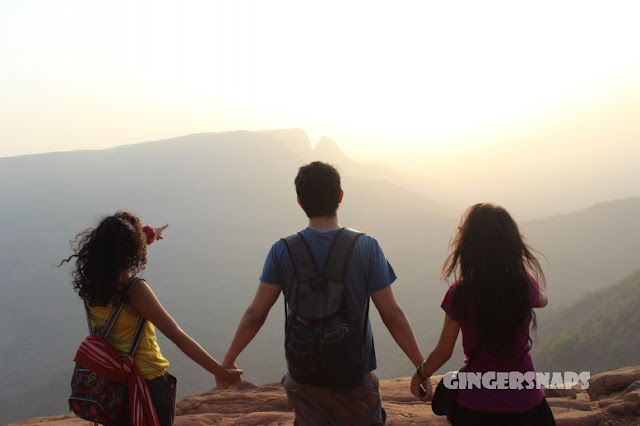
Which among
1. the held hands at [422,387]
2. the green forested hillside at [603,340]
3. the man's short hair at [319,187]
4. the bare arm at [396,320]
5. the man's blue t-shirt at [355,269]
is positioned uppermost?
the man's short hair at [319,187]

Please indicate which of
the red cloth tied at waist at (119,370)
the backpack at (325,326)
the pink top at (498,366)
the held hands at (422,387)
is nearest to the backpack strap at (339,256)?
the backpack at (325,326)

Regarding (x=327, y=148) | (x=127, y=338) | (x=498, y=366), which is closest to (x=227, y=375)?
(x=127, y=338)

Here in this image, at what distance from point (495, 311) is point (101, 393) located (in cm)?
225

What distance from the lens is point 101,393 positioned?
3.08 meters

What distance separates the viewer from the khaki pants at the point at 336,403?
306 centimetres

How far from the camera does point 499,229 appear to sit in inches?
112

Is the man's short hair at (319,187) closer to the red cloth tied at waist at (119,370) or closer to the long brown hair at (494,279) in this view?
the long brown hair at (494,279)

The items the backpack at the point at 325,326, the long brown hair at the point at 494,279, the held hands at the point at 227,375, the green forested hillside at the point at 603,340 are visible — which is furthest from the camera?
the green forested hillside at the point at 603,340

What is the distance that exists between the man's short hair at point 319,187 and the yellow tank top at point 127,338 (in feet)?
4.08

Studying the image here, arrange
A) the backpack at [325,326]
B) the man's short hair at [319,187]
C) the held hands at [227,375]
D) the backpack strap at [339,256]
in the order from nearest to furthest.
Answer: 1. the backpack at [325,326]
2. the backpack strap at [339,256]
3. the man's short hair at [319,187]
4. the held hands at [227,375]

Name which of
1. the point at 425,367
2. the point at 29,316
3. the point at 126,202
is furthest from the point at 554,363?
Result: the point at 126,202

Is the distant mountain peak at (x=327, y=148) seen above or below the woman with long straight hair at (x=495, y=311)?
above

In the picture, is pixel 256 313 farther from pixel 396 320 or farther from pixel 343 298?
pixel 396 320

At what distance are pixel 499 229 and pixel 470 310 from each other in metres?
0.46
